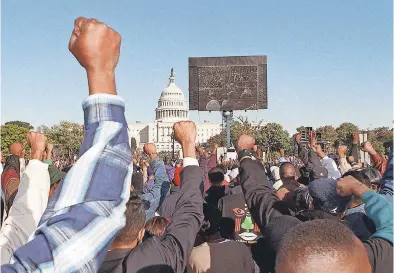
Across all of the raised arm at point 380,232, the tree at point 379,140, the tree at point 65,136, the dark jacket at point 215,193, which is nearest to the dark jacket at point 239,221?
the dark jacket at point 215,193

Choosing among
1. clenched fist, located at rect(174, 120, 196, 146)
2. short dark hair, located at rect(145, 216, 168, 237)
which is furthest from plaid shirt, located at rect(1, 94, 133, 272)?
short dark hair, located at rect(145, 216, 168, 237)

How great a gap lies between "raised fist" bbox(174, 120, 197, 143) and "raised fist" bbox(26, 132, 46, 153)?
28.5 inches

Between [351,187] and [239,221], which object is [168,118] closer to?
[239,221]

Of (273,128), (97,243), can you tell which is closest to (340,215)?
(97,243)

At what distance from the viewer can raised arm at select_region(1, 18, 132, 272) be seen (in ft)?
3.88

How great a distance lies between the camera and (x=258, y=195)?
123 inches

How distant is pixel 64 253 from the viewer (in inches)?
46.3

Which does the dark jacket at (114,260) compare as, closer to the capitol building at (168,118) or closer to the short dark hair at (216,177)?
the short dark hair at (216,177)

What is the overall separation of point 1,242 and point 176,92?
5278 inches

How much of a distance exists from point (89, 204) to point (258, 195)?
79.7 inches

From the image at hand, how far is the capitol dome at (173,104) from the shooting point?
134 meters

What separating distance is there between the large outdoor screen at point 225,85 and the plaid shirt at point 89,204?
20.3 m

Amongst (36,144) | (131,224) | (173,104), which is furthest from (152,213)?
(173,104)

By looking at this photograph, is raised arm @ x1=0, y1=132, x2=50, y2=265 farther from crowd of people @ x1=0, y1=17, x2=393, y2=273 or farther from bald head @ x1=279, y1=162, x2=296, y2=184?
bald head @ x1=279, y1=162, x2=296, y2=184
